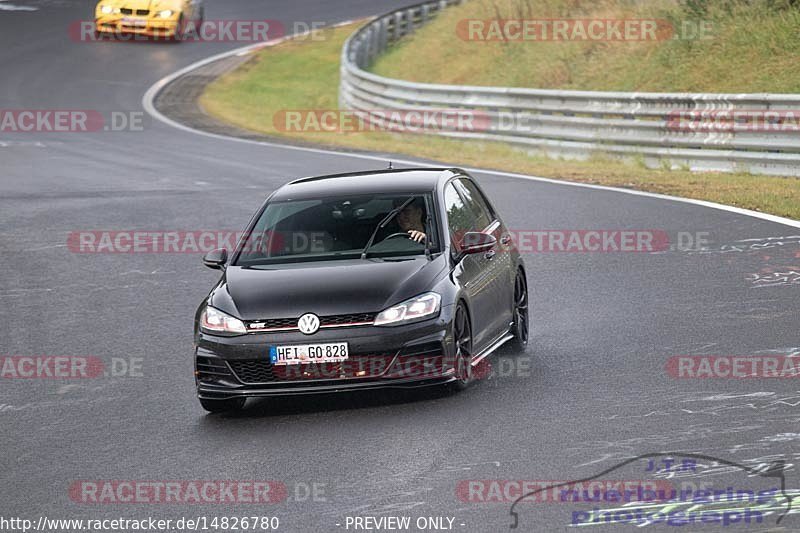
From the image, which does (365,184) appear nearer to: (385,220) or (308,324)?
(385,220)

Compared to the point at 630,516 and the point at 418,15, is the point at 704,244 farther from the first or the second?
the point at 418,15

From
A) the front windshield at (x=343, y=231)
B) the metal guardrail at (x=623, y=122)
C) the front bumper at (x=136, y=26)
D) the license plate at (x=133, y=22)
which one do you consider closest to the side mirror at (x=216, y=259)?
the front windshield at (x=343, y=231)

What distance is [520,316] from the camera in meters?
11.5

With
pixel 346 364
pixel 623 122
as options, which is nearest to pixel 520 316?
pixel 346 364

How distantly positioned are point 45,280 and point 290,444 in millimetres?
6771

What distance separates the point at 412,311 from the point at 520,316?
211 cm

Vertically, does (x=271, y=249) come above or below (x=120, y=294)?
above

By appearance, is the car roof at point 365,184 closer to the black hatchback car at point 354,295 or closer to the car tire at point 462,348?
the black hatchback car at point 354,295

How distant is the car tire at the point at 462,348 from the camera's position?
973 cm

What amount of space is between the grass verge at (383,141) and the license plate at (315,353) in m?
8.71

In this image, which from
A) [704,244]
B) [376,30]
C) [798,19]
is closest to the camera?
[704,244]

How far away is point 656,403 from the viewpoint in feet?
30.2

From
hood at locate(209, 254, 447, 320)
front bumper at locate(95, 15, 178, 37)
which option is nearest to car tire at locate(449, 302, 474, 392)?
hood at locate(209, 254, 447, 320)

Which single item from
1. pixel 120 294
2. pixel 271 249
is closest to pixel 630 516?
pixel 271 249
